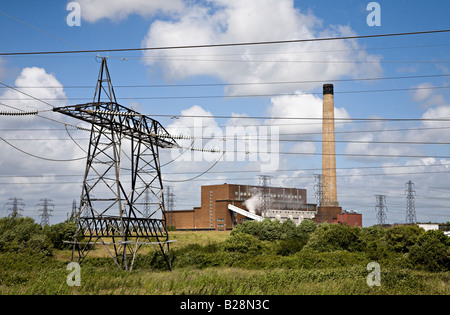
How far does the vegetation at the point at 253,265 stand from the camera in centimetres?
1977

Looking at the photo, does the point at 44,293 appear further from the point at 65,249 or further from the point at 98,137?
the point at 65,249

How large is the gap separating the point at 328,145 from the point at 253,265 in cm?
4308

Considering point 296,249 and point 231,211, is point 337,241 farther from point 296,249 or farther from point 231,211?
point 231,211

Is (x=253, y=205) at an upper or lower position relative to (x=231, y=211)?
upper

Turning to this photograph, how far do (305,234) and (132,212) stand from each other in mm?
35204

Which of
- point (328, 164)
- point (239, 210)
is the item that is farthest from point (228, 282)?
point (239, 210)

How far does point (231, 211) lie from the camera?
9181 centimetres

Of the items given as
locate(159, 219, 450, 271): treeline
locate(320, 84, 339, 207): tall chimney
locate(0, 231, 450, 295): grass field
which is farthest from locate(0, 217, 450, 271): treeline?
locate(320, 84, 339, 207): tall chimney

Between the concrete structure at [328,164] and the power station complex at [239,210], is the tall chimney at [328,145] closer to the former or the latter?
the concrete structure at [328,164]

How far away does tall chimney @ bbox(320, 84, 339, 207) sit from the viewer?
72.6 metres

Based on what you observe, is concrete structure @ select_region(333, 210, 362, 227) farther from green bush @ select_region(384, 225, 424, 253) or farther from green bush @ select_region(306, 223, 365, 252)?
green bush @ select_region(306, 223, 365, 252)

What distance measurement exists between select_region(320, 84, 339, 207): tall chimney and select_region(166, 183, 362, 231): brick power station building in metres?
14.1
